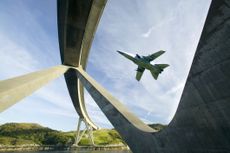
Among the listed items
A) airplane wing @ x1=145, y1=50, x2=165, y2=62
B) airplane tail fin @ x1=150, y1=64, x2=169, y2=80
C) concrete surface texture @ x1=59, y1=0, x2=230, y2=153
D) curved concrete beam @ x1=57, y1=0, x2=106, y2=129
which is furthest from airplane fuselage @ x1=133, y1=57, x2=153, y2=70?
concrete surface texture @ x1=59, y1=0, x2=230, y2=153

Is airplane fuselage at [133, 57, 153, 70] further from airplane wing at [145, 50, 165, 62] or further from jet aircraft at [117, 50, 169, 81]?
airplane wing at [145, 50, 165, 62]

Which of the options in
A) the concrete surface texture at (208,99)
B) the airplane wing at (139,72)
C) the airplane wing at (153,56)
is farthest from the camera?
the airplane wing at (139,72)

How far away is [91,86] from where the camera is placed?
18594 mm

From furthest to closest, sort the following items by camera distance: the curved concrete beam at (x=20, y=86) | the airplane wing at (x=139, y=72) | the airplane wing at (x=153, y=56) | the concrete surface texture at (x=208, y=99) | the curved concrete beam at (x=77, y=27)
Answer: the airplane wing at (x=139, y=72)
the airplane wing at (x=153, y=56)
the curved concrete beam at (x=77, y=27)
the curved concrete beam at (x=20, y=86)
the concrete surface texture at (x=208, y=99)

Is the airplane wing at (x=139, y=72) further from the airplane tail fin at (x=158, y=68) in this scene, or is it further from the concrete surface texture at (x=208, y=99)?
the concrete surface texture at (x=208, y=99)

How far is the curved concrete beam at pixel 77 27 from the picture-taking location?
1717cm

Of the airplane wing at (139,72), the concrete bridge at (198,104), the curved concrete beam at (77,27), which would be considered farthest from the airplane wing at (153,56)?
the concrete bridge at (198,104)

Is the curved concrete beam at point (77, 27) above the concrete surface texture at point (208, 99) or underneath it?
above

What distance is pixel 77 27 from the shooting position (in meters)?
19.5

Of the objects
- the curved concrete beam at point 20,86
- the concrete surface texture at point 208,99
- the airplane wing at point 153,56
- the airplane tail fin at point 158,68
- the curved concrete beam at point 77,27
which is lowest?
the concrete surface texture at point 208,99

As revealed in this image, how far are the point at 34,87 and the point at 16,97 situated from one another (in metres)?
2.57

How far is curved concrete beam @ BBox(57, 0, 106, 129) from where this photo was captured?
1717 centimetres

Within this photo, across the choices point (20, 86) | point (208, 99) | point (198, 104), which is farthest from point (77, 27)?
point (208, 99)

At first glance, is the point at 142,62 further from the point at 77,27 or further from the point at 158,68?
the point at 77,27
